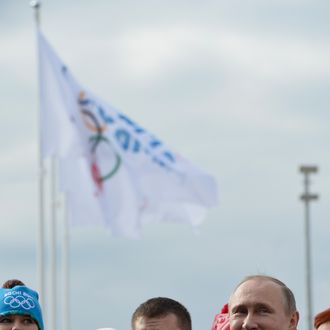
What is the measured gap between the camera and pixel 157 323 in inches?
364

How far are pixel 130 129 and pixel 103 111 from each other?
0.53 metres

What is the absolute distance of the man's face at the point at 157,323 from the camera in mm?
9234

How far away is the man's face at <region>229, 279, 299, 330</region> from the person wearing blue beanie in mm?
2180

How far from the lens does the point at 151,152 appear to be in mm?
29156

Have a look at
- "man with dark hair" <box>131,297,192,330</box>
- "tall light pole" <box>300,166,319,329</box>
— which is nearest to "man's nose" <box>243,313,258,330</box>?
"man with dark hair" <box>131,297,192,330</box>

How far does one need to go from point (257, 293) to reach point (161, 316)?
134cm

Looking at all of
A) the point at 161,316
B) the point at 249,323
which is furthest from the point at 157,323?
the point at 249,323

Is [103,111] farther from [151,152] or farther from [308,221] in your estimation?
[308,221]

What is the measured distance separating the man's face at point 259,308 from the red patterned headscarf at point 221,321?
3.13ft

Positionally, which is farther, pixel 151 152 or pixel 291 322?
pixel 151 152

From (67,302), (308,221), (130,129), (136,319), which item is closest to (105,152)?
(130,129)

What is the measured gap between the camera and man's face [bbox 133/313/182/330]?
9234 millimetres

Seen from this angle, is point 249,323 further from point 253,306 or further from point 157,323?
point 157,323

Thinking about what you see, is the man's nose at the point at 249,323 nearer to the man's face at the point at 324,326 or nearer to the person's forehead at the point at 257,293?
the person's forehead at the point at 257,293
